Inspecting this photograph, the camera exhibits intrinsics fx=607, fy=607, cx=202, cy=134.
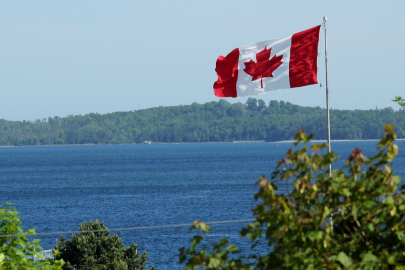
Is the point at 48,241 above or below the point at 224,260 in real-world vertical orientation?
below

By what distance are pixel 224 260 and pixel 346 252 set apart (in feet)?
2.62

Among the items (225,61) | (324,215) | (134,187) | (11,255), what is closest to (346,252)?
(324,215)

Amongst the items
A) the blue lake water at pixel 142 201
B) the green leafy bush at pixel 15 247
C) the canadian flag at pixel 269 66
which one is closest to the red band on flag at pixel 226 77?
the canadian flag at pixel 269 66

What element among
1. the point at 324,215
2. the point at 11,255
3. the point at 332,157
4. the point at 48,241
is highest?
the point at 332,157

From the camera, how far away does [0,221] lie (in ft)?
28.5

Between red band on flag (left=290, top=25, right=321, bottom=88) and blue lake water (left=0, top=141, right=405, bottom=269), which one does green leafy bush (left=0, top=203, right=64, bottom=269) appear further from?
blue lake water (left=0, top=141, right=405, bottom=269)

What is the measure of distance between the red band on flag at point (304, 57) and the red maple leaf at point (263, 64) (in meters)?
0.32

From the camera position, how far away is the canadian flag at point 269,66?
473 inches

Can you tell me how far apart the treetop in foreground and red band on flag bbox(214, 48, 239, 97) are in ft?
27.2

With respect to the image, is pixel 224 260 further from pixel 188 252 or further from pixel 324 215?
pixel 324 215

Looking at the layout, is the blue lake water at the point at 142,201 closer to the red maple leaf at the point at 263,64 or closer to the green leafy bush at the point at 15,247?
the red maple leaf at the point at 263,64

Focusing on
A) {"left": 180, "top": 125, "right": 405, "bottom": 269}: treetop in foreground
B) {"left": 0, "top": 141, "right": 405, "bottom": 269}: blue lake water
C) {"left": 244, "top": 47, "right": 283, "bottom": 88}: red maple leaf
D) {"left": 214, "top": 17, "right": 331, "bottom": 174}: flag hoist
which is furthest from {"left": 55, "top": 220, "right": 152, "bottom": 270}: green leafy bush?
{"left": 180, "top": 125, "right": 405, "bottom": 269}: treetop in foreground

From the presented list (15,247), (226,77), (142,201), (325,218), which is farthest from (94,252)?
(142,201)

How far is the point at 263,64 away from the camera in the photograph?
40.3ft
